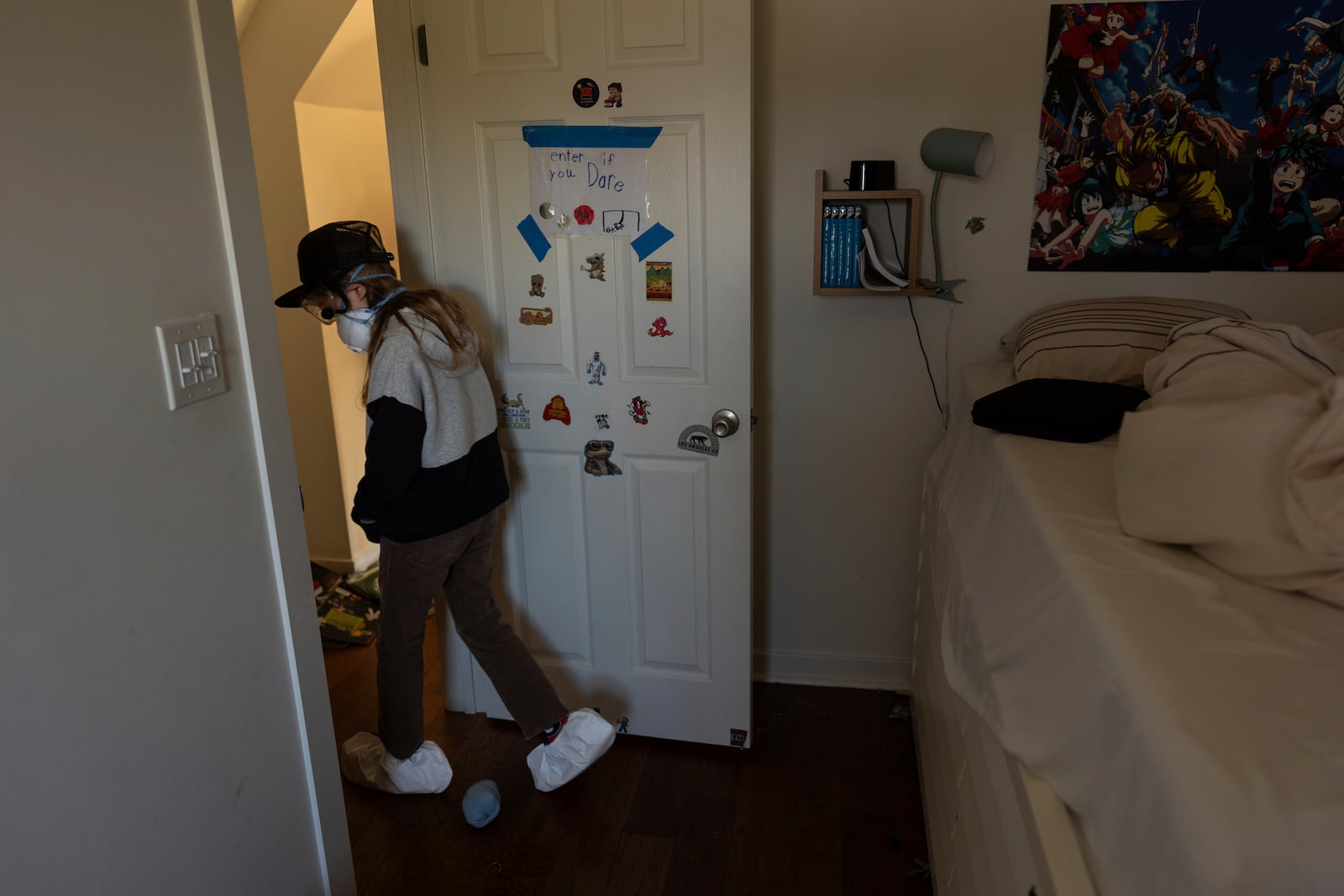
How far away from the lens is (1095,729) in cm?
85

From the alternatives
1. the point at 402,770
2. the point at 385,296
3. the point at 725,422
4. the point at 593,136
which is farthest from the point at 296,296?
the point at 402,770

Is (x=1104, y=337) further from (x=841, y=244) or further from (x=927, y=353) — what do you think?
(x=841, y=244)

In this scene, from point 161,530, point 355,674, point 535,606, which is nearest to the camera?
point 161,530

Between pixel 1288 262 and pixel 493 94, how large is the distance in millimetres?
1941

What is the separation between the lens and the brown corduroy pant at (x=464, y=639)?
2.00m

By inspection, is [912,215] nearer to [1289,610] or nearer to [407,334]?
[407,334]

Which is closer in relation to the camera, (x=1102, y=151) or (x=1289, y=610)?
(x=1289, y=610)

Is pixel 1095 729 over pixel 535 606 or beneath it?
→ over

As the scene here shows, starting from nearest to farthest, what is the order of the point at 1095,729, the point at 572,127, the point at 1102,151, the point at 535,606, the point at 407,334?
the point at 1095,729, the point at 407,334, the point at 572,127, the point at 1102,151, the point at 535,606

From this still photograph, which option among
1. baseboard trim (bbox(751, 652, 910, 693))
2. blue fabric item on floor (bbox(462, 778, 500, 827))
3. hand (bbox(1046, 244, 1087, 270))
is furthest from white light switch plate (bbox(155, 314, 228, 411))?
hand (bbox(1046, 244, 1087, 270))

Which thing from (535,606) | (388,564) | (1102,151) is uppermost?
(1102,151)

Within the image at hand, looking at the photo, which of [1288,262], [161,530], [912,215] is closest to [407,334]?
[161,530]

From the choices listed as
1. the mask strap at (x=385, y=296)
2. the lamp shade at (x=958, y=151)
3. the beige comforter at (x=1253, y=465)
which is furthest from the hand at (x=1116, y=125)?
the mask strap at (x=385, y=296)

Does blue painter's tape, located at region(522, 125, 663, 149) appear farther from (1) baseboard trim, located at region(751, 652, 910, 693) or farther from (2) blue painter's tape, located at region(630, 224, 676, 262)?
(1) baseboard trim, located at region(751, 652, 910, 693)
